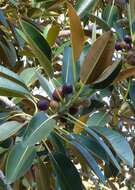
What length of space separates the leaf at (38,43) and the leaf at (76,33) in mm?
66

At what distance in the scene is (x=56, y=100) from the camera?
3.85 ft

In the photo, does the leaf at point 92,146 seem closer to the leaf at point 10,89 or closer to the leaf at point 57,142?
the leaf at point 57,142

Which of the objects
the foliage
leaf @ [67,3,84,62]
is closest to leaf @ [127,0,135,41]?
the foliage

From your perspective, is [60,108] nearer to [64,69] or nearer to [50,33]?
[64,69]

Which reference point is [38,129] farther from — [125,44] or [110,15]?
[110,15]

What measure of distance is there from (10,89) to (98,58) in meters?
0.22

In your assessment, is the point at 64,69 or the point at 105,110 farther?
the point at 105,110

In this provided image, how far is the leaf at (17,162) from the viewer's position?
1.03 meters

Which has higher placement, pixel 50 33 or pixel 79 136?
pixel 50 33

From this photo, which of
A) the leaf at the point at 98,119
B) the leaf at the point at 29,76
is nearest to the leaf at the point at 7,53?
the leaf at the point at 29,76

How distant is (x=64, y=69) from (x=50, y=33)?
237 mm

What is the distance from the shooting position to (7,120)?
3.98 ft

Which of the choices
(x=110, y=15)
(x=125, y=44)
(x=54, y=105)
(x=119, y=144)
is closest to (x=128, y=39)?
(x=125, y=44)

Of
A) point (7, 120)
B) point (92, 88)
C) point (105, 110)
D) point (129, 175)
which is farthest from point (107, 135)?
point (129, 175)
